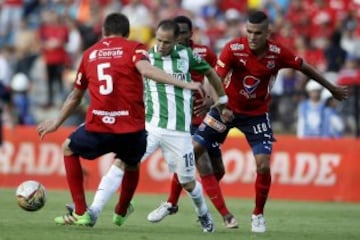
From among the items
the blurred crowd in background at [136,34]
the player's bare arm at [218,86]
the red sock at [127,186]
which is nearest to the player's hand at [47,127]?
the red sock at [127,186]

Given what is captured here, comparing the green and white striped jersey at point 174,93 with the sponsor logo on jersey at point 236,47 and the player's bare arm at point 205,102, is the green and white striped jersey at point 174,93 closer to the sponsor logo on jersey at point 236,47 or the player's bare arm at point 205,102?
the player's bare arm at point 205,102

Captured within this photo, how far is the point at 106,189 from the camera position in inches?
529

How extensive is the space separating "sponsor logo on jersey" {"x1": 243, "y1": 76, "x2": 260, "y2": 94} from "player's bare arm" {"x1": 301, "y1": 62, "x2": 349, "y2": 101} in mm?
585

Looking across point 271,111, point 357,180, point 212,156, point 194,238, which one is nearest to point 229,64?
point 212,156

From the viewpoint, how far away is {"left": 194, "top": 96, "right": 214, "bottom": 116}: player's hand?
1493 cm

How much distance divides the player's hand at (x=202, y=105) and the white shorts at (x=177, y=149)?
92 centimetres

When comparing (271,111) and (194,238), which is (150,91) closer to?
(194,238)

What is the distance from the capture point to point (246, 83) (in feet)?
49.0

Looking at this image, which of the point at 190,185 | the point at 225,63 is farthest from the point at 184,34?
the point at 190,185

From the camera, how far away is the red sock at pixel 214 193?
14812 mm

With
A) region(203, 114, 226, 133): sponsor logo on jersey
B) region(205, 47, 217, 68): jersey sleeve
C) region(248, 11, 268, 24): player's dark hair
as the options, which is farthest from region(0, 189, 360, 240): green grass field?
region(248, 11, 268, 24): player's dark hair

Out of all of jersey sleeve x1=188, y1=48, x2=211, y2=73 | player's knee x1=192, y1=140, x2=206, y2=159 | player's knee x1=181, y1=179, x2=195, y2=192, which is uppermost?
jersey sleeve x1=188, y1=48, x2=211, y2=73

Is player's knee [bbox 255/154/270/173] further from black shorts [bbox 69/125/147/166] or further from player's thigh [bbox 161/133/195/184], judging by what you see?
black shorts [bbox 69/125/147/166]

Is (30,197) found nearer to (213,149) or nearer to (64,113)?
(64,113)
